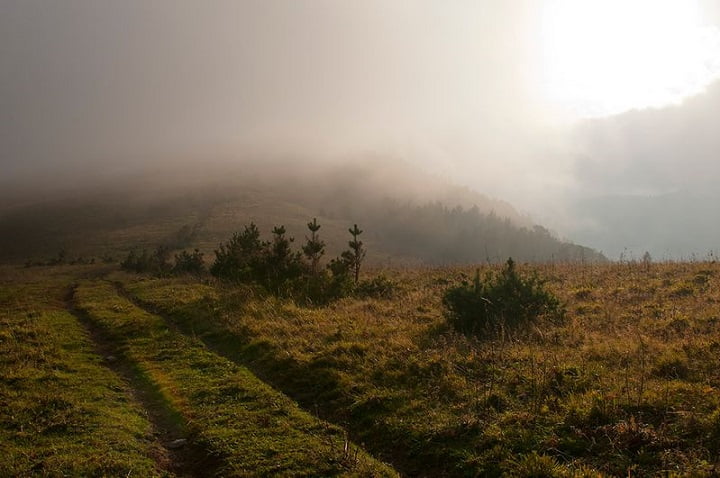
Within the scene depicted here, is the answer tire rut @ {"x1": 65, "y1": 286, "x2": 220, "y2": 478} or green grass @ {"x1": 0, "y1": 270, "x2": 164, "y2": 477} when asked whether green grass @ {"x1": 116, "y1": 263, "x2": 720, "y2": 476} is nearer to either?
tire rut @ {"x1": 65, "y1": 286, "x2": 220, "y2": 478}

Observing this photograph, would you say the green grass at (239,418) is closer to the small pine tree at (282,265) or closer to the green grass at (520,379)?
the green grass at (520,379)

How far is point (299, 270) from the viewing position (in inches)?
1216

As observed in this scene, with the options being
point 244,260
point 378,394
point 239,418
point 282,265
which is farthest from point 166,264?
point 378,394

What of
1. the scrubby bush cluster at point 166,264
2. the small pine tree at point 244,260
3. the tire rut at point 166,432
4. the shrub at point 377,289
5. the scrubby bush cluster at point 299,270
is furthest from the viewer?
the scrubby bush cluster at point 166,264

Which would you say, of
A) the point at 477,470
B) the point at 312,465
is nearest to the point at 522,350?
the point at 477,470

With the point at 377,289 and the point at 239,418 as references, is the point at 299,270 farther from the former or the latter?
the point at 239,418

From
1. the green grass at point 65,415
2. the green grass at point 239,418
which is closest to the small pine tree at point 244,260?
the green grass at point 239,418

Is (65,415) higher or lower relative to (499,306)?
lower

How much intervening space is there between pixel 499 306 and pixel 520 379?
6222 millimetres

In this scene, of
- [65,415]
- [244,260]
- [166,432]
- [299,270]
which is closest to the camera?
[166,432]

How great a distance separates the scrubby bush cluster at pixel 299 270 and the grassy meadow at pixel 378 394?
18.4 ft

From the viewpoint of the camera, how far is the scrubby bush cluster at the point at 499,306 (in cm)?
1689

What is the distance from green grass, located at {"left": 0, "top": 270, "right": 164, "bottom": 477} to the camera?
8.74 meters

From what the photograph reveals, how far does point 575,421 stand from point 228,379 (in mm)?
9297
